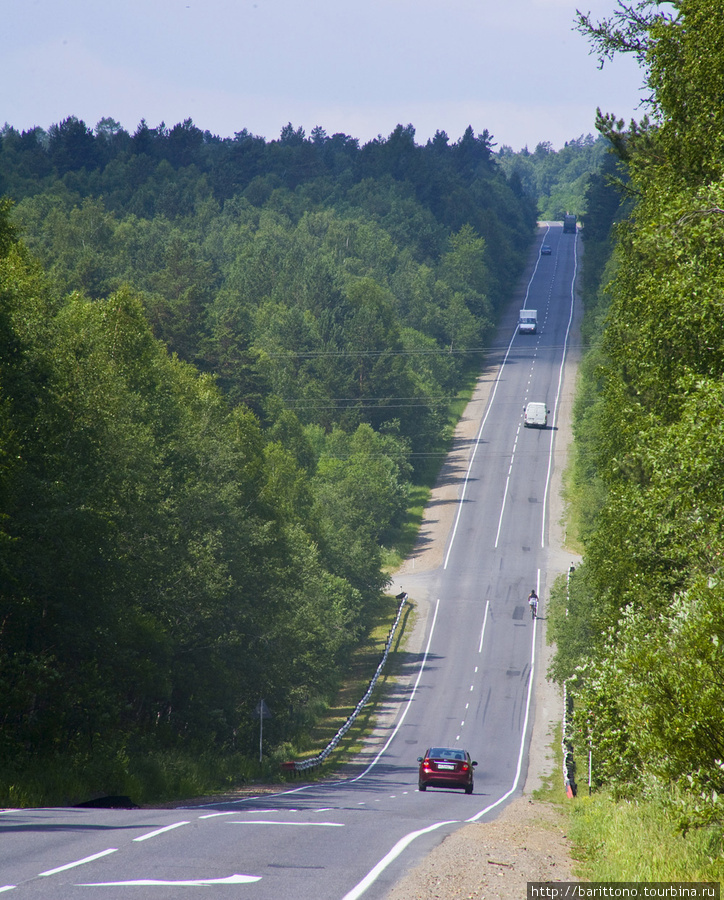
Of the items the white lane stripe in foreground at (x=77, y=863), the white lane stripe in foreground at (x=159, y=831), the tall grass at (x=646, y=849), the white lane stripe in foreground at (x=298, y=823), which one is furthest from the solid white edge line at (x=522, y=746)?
the white lane stripe in foreground at (x=77, y=863)

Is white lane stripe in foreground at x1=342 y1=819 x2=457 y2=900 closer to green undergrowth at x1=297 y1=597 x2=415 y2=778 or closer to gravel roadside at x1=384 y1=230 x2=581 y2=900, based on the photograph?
gravel roadside at x1=384 y1=230 x2=581 y2=900

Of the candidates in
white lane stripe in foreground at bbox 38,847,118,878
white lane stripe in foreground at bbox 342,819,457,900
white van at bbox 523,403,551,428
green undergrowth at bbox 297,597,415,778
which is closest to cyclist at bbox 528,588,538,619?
green undergrowth at bbox 297,597,415,778

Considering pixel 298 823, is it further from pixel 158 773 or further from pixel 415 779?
pixel 415 779

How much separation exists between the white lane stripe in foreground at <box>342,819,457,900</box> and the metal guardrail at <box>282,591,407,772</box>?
20967 mm

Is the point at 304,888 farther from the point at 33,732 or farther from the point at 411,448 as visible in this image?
the point at 411,448

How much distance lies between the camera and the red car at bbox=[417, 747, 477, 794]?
99.8 feet

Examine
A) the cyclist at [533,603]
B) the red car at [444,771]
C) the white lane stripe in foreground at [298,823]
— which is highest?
the white lane stripe in foreground at [298,823]

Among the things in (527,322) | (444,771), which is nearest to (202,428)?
(444,771)

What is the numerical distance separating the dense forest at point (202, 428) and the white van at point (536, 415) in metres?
8.84

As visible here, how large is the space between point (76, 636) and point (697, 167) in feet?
61.9

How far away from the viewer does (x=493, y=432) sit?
100 meters

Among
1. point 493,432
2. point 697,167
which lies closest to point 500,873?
point 697,167

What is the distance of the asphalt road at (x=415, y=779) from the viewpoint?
9797mm

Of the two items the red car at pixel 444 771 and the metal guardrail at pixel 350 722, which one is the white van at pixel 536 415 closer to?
the metal guardrail at pixel 350 722
